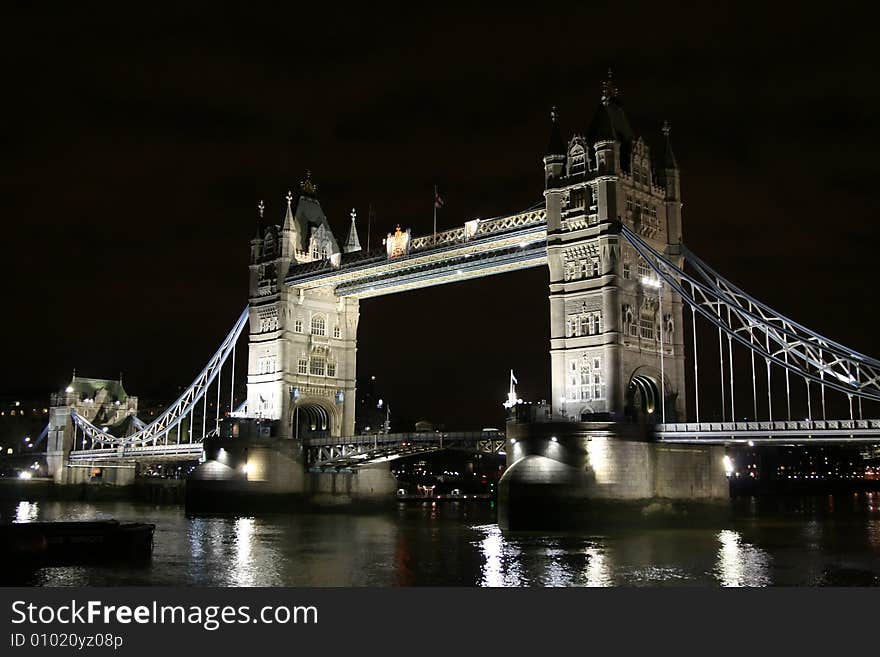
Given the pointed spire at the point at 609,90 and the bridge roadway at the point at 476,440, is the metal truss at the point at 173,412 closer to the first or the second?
the bridge roadway at the point at 476,440

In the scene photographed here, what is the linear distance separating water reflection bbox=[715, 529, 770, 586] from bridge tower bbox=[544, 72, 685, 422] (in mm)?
8901

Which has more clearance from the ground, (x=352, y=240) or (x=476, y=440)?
(x=352, y=240)

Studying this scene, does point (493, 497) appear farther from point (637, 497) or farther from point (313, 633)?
point (313, 633)

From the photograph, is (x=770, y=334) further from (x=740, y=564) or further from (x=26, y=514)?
(x=26, y=514)

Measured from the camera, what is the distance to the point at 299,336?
66.1 meters

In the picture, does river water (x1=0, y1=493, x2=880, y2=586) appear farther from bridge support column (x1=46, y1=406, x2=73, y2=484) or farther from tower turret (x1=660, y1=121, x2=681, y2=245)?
bridge support column (x1=46, y1=406, x2=73, y2=484)

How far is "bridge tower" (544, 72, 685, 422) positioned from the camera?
47625mm

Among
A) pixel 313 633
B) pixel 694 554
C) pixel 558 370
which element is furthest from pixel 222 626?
pixel 558 370

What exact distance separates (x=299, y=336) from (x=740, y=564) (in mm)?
38432

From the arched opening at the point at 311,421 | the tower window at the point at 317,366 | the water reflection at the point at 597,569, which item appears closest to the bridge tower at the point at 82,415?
the arched opening at the point at 311,421

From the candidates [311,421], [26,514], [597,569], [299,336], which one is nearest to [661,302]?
[597,569]

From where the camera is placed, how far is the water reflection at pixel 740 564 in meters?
29.1

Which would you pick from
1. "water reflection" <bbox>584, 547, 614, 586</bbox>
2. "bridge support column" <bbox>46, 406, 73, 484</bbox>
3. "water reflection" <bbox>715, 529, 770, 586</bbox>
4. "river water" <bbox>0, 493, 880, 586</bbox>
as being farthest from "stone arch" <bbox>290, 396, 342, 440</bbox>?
"bridge support column" <bbox>46, 406, 73, 484</bbox>

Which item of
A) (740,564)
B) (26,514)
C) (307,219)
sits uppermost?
(307,219)
